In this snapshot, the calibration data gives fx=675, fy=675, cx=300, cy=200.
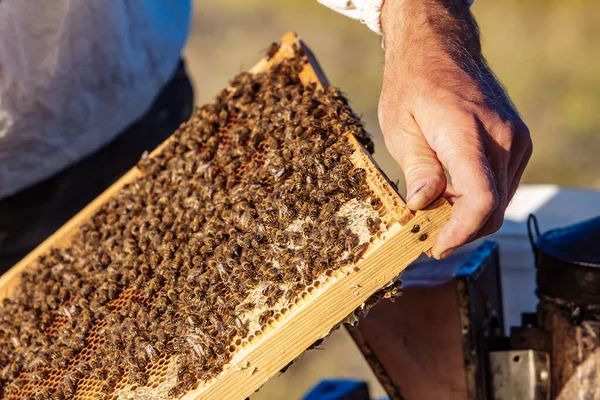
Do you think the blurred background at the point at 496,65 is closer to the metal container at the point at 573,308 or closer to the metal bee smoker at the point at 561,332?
the metal bee smoker at the point at 561,332

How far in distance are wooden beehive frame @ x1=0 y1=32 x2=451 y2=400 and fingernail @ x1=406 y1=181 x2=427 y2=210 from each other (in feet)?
0.14

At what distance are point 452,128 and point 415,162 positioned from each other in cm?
17

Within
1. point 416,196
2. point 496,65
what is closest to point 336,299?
point 416,196

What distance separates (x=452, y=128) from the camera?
208 centimetres

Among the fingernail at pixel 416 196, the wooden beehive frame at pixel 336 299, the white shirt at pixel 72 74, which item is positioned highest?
the white shirt at pixel 72 74

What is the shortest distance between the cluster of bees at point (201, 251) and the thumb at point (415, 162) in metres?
0.16

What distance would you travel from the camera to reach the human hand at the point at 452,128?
202 cm

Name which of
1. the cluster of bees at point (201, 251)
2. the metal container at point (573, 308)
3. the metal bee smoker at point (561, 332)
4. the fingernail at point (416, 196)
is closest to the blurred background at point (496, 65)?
the metal bee smoker at point (561, 332)

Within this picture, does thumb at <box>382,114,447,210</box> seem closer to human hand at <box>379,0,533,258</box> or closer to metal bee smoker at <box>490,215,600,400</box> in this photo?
human hand at <box>379,0,533,258</box>

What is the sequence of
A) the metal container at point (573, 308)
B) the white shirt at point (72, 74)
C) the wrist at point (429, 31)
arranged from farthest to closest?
the white shirt at point (72, 74), the metal container at point (573, 308), the wrist at point (429, 31)

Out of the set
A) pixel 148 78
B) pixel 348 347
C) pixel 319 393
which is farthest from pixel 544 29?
pixel 319 393

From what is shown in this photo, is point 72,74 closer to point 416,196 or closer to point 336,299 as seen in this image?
point 336,299

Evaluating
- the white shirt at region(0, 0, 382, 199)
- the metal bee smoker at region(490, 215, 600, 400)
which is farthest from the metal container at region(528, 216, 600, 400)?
the white shirt at region(0, 0, 382, 199)

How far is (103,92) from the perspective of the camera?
4.02m
